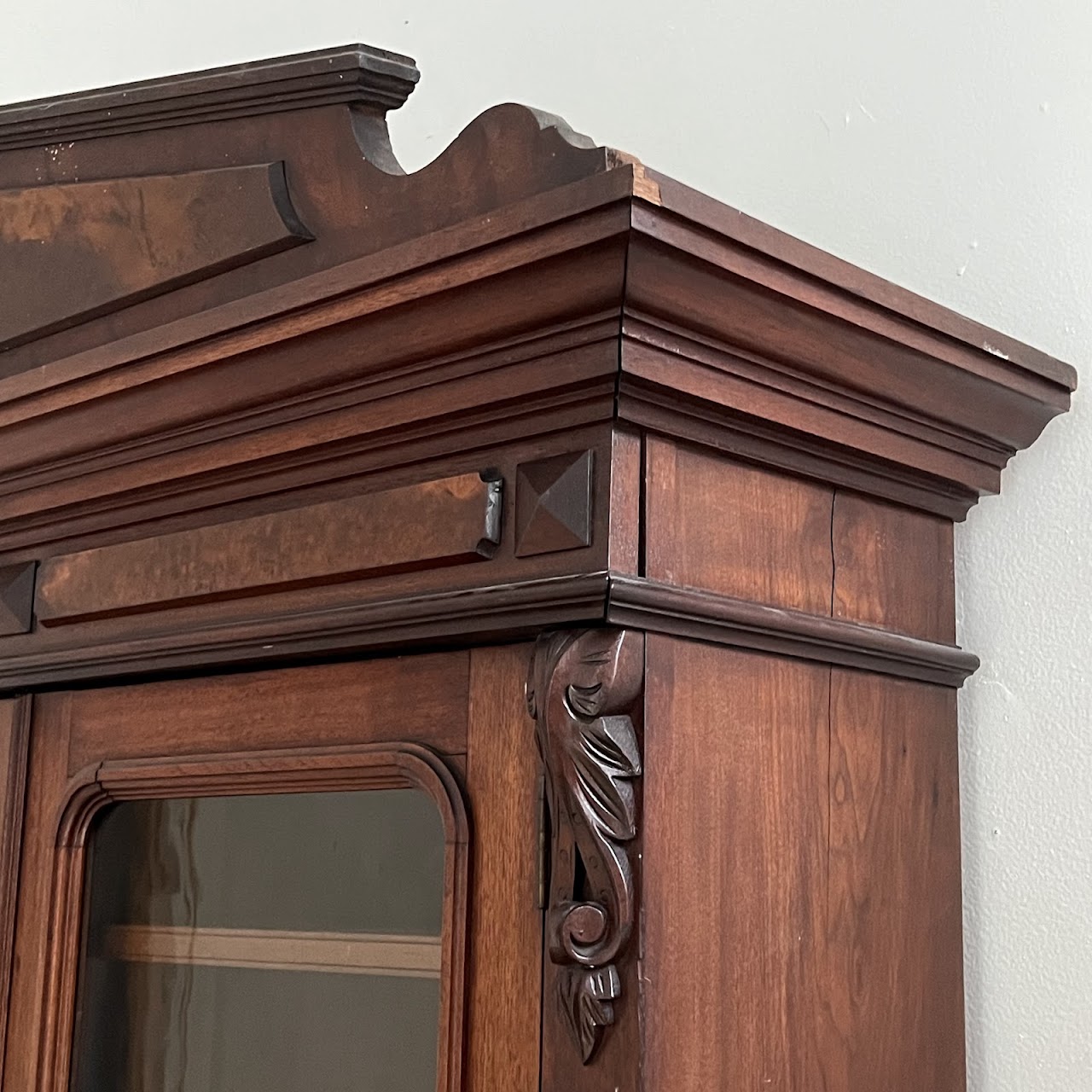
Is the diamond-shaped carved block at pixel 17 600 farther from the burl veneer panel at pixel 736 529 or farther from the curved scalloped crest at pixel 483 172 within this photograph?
the burl veneer panel at pixel 736 529

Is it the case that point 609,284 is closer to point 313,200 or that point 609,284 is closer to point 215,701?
point 313,200

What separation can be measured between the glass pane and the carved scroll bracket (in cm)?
9

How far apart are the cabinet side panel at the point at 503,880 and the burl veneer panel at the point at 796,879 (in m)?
0.06

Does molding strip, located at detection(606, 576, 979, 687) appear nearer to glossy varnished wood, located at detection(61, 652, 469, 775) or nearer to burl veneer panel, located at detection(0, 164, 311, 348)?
glossy varnished wood, located at detection(61, 652, 469, 775)

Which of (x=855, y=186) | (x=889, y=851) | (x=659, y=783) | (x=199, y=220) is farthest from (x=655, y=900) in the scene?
(x=855, y=186)

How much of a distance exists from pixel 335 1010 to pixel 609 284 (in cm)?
41

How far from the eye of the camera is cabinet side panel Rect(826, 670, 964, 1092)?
72 centimetres

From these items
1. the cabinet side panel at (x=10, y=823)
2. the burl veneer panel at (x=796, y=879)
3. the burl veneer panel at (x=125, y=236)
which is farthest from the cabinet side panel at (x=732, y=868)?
the cabinet side panel at (x=10, y=823)

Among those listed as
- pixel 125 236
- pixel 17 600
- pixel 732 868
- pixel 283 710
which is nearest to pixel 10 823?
pixel 17 600

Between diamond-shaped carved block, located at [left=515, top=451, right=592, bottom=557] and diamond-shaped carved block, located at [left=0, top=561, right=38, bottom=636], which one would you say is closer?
diamond-shaped carved block, located at [left=515, top=451, right=592, bottom=557]

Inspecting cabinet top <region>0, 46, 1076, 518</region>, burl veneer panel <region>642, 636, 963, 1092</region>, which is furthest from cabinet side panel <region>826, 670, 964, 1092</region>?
cabinet top <region>0, 46, 1076, 518</region>

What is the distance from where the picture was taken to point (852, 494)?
2.48ft

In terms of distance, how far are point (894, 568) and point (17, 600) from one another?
1.77ft

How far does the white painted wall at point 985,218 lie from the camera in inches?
32.6
